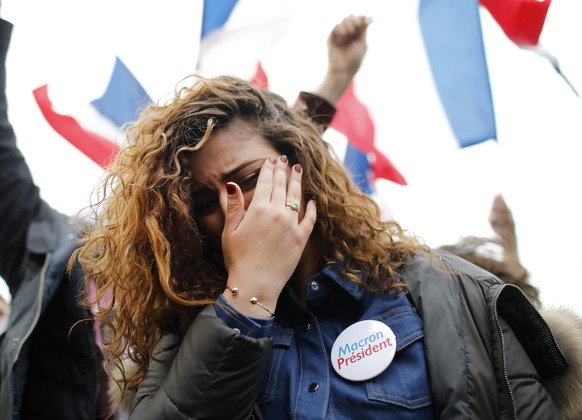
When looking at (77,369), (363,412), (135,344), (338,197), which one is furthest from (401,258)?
(77,369)

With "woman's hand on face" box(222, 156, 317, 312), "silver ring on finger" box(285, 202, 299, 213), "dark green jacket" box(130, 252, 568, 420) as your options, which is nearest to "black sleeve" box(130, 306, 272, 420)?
"dark green jacket" box(130, 252, 568, 420)

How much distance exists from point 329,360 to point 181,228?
539mm

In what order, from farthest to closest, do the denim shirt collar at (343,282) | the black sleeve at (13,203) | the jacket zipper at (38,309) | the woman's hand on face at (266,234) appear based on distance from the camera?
1. the black sleeve at (13,203)
2. the jacket zipper at (38,309)
3. the denim shirt collar at (343,282)
4. the woman's hand on face at (266,234)

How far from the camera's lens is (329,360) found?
1.44 m

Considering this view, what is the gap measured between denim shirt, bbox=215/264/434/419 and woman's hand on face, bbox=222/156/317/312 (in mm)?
87

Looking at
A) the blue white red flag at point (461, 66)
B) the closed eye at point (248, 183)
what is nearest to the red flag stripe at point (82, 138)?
the closed eye at point (248, 183)

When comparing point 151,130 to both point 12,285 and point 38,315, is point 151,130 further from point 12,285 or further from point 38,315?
point 12,285

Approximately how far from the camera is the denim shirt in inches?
52.5

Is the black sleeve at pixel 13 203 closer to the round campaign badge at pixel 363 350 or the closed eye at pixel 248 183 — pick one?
the closed eye at pixel 248 183

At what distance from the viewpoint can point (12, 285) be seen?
2338 mm

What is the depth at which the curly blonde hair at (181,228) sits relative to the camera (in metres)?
1.65

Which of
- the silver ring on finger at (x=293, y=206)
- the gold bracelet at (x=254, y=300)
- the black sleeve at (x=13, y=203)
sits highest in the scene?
the black sleeve at (x=13, y=203)

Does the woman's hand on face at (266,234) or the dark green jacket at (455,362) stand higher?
the woman's hand on face at (266,234)

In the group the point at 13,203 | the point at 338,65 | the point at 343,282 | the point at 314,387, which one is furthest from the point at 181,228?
the point at 338,65
